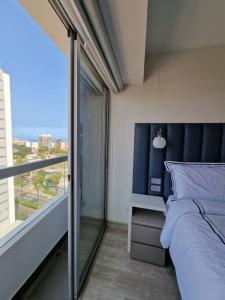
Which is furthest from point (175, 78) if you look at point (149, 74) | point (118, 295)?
point (118, 295)

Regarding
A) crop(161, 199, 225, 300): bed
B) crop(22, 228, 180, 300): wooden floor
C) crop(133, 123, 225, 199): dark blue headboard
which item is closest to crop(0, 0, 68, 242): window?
crop(22, 228, 180, 300): wooden floor

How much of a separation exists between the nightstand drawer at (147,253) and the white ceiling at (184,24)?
2.33 meters

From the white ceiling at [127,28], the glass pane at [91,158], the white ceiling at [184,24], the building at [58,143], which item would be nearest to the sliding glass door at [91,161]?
the glass pane at [91,158]

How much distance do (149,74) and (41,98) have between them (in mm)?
→ 1423

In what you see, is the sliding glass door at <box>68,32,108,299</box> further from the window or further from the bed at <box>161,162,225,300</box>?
the bed at <box>161,162,225,300</box>

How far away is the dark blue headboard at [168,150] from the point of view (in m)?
1.97

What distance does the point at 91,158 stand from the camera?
5.93 feet

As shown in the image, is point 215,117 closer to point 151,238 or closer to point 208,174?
point 208,174

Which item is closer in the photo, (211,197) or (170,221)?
(170,221)

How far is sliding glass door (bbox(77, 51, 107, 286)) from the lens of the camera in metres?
1.47

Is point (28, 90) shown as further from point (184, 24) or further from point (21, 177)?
point (184, 24)

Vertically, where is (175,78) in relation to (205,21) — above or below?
below

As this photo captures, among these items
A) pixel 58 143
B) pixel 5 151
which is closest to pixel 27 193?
pixel 5 151

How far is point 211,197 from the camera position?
1697 millimetres
